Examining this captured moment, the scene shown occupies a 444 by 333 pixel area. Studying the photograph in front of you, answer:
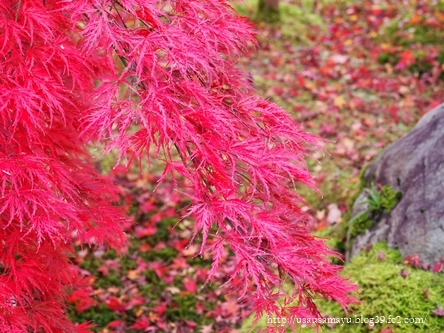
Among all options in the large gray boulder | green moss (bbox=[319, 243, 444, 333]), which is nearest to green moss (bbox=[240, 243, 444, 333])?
green moss (bbox=[319, 243, 444, 333])

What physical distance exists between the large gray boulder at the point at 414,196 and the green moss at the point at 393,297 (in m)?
0.15

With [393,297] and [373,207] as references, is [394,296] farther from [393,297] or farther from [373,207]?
[373,207]

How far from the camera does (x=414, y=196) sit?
316 centimetres

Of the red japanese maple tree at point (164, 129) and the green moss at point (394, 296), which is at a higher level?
the red japanese maple tree at point (164, 129)

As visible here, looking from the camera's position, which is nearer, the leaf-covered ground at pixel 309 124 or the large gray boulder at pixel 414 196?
the large gray boulder at pixel 414 196

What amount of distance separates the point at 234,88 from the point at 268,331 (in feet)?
3.42

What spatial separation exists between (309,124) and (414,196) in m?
2.51

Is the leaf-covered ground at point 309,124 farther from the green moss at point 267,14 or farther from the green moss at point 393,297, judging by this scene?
the green moss at point 393,297

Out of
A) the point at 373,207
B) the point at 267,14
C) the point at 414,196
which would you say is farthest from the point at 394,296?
the point at 267,14

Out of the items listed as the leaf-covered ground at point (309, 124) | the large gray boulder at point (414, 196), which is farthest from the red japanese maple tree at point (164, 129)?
the large gray boulder at point (414, 196)

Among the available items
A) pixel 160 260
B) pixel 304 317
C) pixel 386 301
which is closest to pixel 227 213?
pixel 304 317

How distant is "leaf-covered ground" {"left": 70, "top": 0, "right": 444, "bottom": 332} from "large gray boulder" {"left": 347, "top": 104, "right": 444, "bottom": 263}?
19.5 inches

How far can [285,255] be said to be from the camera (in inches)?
72.1

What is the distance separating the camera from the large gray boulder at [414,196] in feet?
9.68
